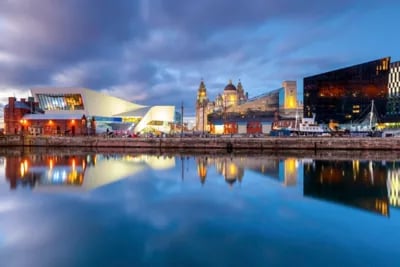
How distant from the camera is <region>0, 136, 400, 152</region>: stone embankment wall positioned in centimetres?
4497

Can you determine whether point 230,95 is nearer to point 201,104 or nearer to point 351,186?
point 201,104

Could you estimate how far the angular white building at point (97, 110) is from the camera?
76125 millimetres

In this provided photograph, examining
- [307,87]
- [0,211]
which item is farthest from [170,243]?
[307,87]

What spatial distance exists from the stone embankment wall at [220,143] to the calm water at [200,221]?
81.1 feet

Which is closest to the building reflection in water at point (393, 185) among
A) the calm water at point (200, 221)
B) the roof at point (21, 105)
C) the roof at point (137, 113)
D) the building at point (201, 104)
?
the calm water at point (200, 221)

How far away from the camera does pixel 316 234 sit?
10.2 m

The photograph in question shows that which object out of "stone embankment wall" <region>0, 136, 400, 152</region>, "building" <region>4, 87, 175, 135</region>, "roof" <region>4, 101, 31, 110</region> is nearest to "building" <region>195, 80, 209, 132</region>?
"building" <region>4, 87, 175, 135</region>

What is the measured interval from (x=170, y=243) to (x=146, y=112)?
7683cm

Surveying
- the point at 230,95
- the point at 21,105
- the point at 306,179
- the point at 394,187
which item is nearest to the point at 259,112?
the point at 230,95

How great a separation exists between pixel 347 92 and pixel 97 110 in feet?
196

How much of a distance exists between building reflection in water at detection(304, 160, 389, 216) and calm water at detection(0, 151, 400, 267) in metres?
0.05

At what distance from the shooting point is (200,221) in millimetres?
11695

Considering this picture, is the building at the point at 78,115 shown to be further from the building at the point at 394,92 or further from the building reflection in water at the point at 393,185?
the building at the point at 394,92

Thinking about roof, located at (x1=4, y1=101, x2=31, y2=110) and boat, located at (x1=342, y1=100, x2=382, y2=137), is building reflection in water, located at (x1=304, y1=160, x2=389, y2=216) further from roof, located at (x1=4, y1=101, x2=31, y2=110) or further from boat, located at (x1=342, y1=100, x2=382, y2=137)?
roof, located at (x1=4, y1=101, x2=31, y2=110)
